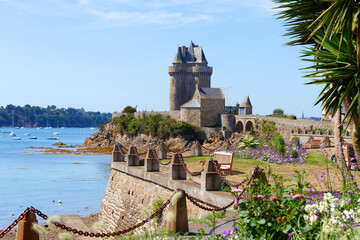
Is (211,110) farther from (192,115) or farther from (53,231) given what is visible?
(53,231)

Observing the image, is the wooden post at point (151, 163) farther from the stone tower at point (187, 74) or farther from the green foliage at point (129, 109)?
the green foliage at point (129, 109)

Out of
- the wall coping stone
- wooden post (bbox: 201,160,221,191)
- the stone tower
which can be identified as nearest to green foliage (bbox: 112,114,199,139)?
the stone tower

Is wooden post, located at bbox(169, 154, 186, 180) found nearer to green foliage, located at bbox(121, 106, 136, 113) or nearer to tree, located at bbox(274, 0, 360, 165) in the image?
tree, located at bbox(274, 0, 360, 165)

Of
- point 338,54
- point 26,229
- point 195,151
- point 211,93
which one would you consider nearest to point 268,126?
point 211,93

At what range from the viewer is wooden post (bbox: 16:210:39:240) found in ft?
19.6

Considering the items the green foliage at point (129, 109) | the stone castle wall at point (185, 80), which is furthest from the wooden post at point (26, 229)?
the green foliage at point (129, 109)

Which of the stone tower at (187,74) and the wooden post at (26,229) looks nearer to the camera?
the wooden post at (26,229)

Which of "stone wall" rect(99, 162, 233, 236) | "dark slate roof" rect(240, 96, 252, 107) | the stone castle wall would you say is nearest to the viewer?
"stone wall" rect(99, 162, 233, 236)

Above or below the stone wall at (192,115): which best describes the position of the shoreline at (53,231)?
below

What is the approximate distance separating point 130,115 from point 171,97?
24.5 feet

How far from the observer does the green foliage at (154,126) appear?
186 ft

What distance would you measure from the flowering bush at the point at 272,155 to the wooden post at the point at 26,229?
1336 centimetres

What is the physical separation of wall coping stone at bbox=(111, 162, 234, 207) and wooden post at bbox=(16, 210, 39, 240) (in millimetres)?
4832

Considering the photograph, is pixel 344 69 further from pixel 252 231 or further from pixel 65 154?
pixel 65 154
